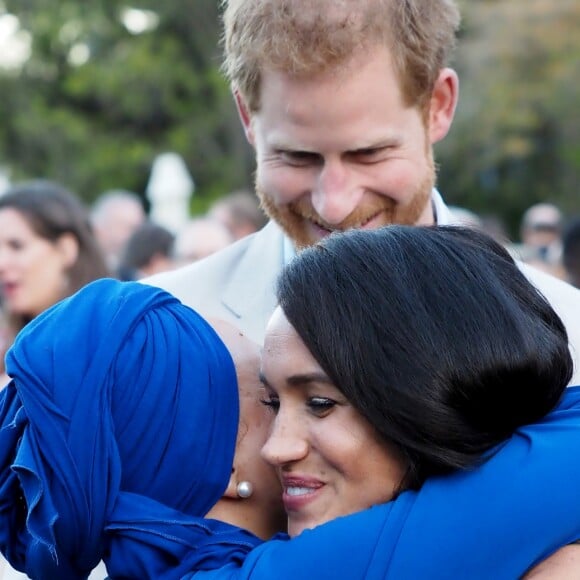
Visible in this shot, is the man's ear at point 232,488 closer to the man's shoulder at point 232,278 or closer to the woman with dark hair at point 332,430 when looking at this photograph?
the woman with dark hair at point 332,430

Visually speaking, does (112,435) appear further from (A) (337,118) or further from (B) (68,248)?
(B) (68,248)

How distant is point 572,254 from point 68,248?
10.4ft

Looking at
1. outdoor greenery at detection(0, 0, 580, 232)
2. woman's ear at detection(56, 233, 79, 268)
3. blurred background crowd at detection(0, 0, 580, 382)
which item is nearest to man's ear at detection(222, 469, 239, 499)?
woman's ear at detection(56, 233, 79, 268)

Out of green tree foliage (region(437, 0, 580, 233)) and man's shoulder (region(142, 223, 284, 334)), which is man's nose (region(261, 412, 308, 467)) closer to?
man's shoulder (region(142, 223, 284, 334))

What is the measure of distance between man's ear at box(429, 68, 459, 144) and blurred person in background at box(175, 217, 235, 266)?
5.43 m

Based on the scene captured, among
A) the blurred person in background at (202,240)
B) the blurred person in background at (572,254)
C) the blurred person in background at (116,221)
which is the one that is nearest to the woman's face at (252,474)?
the blurred person in background at (572,254)

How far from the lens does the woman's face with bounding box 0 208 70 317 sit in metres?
6.05

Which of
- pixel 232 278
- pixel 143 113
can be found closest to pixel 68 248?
pixel 232 278

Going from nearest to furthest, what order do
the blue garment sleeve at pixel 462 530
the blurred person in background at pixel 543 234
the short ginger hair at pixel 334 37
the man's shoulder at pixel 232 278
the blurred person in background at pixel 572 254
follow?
1. the blue garment sleeve at pixel 462 530
2. the short ginger hair at pixel 334 37
3. the man's shoulder at pixel 232 278
4. the blurred person in background at pixel 572 254
5. the blurred person in background at pixel 543 234

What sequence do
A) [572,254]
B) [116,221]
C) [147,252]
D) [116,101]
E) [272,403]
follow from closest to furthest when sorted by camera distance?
[272,403] < [572,254] < [147,252] < [116,221] < [116,101]

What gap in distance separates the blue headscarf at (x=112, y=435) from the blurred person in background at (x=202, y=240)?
6240mm

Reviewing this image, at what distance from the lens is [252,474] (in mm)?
2340

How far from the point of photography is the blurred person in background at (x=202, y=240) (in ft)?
28.7

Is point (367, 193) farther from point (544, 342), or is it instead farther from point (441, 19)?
point (544, 342)
